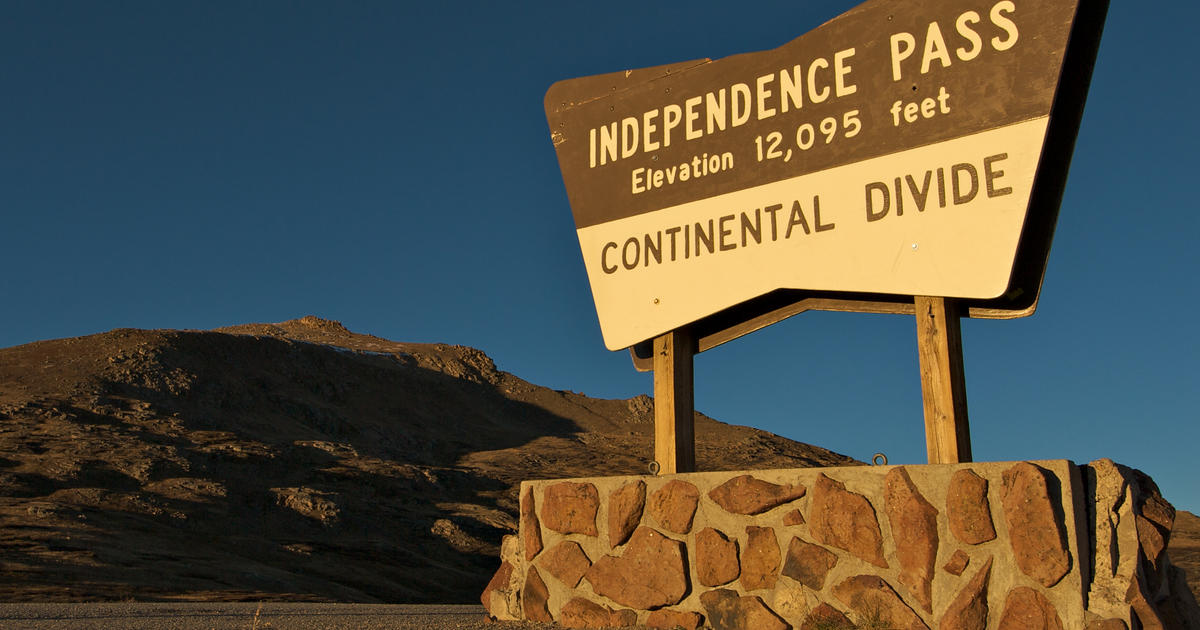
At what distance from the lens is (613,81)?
7.01 metres

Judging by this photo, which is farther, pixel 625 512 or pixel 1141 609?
pixel 625 512

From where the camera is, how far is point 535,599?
19.7 ft

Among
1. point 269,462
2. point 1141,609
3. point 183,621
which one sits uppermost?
point 269,462

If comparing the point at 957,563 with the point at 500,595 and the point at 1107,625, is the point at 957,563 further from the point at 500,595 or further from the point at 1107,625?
the point at 500,595

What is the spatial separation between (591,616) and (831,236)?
2.83m

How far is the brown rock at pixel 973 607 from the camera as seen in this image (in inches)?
174

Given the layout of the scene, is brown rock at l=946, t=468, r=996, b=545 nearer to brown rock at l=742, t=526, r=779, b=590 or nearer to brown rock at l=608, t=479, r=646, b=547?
brown rock at l=742, t=526, r=779, b=590

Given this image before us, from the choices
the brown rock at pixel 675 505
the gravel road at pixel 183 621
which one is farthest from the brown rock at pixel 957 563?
the gravel road at pixel 183 621

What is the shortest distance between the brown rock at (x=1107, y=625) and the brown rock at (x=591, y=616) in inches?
99.8

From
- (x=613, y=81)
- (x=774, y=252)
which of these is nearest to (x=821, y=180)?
(x=774, y=252)

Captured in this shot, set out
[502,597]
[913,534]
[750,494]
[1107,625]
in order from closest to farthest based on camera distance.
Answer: [1107,625] < [913,534] < [750,494] < [502,597]

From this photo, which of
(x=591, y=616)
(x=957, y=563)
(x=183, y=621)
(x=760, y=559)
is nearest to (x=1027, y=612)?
(x=957, y=563)

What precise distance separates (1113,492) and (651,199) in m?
Result: 3.49

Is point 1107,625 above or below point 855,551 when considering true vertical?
below
